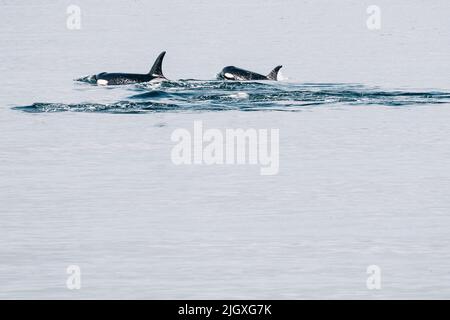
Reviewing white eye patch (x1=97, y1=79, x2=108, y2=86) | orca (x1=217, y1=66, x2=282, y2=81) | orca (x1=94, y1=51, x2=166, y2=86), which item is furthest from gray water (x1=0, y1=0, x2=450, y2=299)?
orca (x1=217, y1=66, x2=282, y2=81)

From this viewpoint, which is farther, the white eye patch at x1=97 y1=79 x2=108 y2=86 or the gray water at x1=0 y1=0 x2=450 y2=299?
the white eye patch at x1=97 y1=79 x2=108 y2=86

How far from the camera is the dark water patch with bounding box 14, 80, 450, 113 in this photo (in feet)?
117

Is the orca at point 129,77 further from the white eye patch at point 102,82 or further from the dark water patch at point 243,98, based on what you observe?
the dark water patch at point 243,98

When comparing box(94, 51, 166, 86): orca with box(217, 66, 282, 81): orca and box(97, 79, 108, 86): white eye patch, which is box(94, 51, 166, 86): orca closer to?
box(97, 79, 108, 86): white eye patch

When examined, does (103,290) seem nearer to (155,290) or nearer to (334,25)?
(155,290)

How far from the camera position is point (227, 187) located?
25.1 m

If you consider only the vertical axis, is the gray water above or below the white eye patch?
below

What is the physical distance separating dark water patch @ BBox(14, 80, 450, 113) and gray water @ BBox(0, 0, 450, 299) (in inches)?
3.0

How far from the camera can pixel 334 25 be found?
7975cm

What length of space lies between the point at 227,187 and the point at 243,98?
12539mm

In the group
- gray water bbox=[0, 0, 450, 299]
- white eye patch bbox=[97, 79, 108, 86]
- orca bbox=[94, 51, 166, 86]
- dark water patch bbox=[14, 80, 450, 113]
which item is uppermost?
orca bbox=[94, 51, 166, 86]

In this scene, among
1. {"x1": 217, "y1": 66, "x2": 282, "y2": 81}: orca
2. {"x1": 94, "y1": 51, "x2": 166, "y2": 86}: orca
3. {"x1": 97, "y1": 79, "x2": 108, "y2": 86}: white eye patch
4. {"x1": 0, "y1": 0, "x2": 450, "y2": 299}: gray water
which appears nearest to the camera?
{"x1": 0, "y1": 0, "x2": 450, "y2": 299}: gray water
